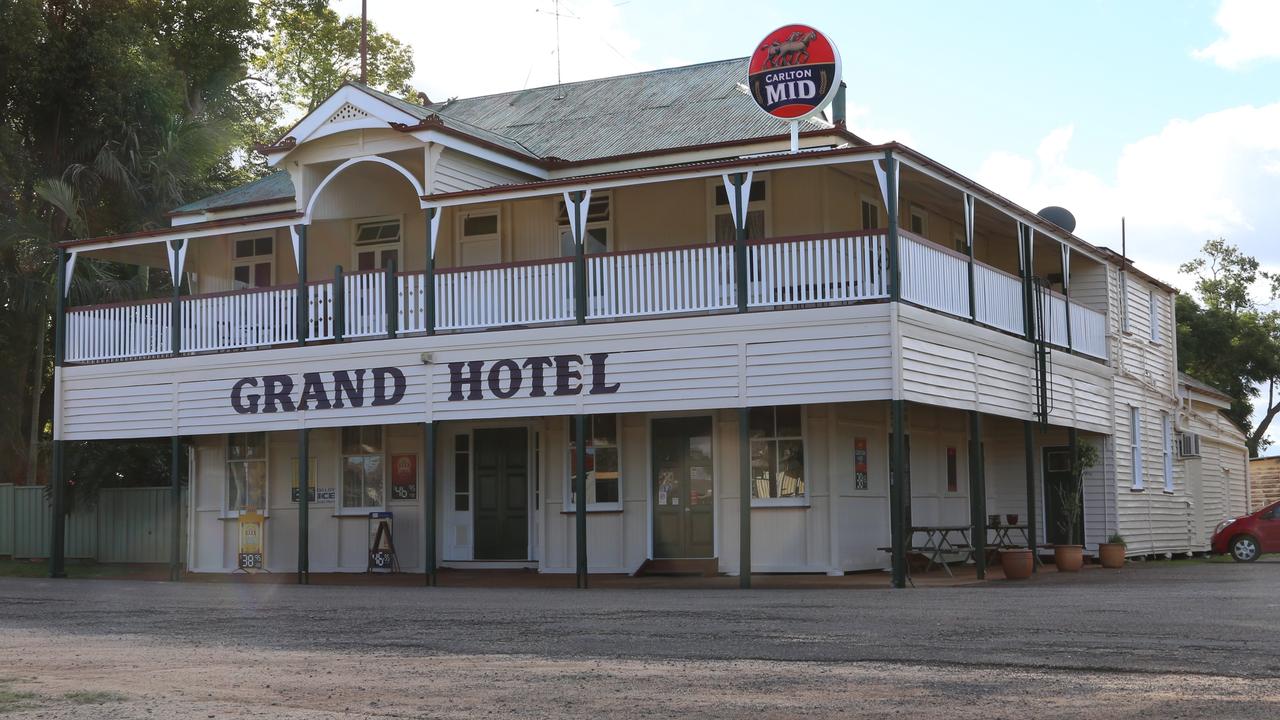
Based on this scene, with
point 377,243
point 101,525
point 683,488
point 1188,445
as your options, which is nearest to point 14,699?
point 683,488

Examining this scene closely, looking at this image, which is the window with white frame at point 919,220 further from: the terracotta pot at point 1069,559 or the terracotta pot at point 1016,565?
the terracotta pot at point 1016,565

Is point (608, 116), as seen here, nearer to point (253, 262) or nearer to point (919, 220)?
point (919, 220)

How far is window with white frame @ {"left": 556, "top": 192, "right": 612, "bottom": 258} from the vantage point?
21809 millimetres

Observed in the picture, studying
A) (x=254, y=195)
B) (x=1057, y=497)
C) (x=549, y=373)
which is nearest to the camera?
(x=549, y=373)

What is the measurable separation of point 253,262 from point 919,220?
1081 centimetres

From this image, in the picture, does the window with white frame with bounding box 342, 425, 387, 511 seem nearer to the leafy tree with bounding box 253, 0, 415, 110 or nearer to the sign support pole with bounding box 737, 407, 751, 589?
the sign support pole with bounding box 737, 407, 751, 589

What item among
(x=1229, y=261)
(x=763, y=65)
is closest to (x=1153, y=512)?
(x=763, y=65)

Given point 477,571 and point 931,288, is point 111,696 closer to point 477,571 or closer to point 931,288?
point 931,288

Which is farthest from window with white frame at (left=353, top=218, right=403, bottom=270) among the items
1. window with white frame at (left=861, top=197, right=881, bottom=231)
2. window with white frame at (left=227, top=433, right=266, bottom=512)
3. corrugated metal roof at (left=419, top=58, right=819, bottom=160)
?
window with white frame at (left=861, top=197, right=881, bottom=231)

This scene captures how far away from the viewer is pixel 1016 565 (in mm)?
19312

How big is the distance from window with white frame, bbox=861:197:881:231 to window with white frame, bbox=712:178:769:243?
1.47m

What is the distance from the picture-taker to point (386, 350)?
20.4 m

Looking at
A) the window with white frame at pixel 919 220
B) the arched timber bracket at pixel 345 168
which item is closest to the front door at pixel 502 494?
the arched timber bracket at pixel 345 168

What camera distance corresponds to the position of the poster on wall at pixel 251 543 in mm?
23438
